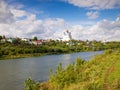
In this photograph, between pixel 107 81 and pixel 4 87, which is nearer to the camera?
pixel 107 81

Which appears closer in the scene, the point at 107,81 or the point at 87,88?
the point at 87,88

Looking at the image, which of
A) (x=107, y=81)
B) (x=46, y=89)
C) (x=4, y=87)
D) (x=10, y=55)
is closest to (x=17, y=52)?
(x=10, y=55)

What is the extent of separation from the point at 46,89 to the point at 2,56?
77748mm

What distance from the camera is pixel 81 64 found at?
39094 mm

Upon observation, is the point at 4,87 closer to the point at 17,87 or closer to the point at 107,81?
the point at 17,87

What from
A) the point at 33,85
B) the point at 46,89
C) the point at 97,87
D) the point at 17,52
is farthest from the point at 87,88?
the point at 17,52

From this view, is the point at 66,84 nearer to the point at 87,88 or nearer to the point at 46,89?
the point at 46,89

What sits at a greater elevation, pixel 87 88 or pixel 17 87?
pixel 87 88

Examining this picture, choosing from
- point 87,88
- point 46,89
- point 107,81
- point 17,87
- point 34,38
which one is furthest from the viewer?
point 34,38

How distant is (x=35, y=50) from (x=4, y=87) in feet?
279

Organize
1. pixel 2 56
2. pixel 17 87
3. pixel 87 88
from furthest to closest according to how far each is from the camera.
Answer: pixel 2 56 < pixel 17 87 < pixel 87 88

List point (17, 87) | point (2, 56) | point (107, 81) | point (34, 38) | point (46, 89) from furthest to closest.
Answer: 1. point (34, 38)
2. point (2, 56)
3. point (17, 87)
4. point (46, 89)
5. point (107, 81)

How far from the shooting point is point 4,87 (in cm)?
3706

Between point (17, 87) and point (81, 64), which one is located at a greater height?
point (81, 64)
